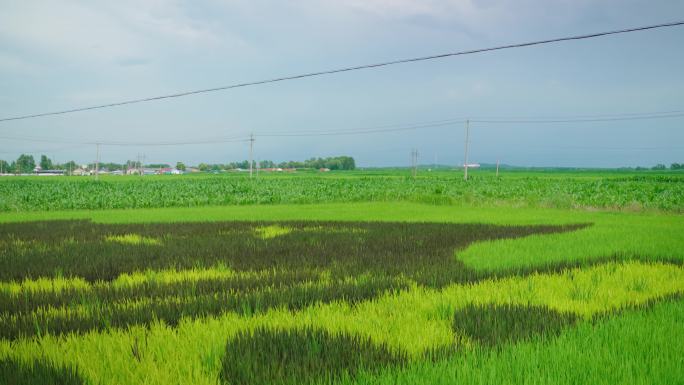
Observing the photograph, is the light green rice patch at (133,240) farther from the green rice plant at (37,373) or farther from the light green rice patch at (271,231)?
the green rice plant at (37,373)

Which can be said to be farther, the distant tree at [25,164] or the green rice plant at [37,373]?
the distant tree at [25,164]

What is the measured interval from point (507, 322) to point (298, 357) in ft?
6.45

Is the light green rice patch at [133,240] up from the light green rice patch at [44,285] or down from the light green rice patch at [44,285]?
down

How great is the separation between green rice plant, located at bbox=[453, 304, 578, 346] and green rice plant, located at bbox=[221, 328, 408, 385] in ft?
2.90

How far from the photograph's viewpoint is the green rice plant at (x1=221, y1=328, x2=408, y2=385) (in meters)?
3.03

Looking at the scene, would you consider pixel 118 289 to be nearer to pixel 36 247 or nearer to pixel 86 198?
pixel 36 247

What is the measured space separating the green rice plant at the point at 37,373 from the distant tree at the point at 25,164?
17455 centimetres

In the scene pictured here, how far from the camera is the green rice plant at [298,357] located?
9.95ft

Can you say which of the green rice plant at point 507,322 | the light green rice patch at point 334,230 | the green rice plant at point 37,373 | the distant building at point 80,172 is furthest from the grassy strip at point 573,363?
the distant building at point 80,172

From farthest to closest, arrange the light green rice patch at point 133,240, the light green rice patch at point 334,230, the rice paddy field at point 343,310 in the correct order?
the light green rice patch at point 334,230, the light green rice patch at point 133,240, the rice paddy field at point 343,310

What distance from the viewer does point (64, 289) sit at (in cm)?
586

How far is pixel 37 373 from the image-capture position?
3.10m

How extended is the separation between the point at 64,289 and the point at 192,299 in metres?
1.89

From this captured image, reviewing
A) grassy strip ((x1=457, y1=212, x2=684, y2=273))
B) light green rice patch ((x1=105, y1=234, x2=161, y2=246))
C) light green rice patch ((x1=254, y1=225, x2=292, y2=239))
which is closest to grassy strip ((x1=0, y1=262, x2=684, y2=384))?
grassy strip ((x1=457, y1=212, x2=684, y2=273))
